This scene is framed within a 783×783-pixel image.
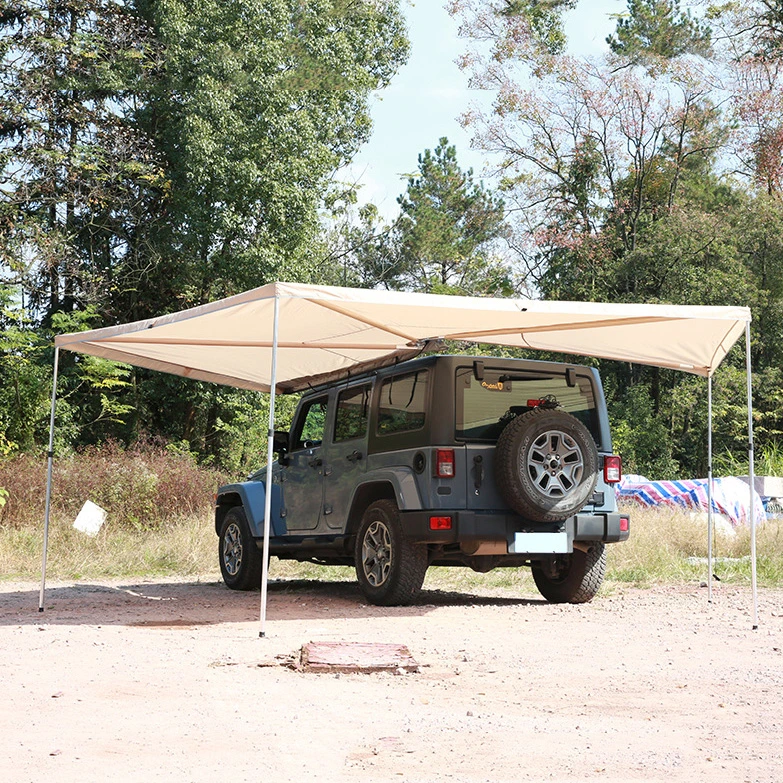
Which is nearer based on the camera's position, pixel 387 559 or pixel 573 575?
pixel 387 559

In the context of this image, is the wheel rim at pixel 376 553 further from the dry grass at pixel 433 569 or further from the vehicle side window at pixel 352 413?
the dry grass at pixel 433 569

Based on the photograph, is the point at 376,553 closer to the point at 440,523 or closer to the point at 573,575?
the point at 440,523

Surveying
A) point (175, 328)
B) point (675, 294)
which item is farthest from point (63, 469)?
point (675, 294)

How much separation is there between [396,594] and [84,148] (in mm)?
19228

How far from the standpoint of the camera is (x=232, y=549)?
11781 millimetres

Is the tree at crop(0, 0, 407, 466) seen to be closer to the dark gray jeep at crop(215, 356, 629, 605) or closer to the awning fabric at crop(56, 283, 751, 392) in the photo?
the awning fabric at crop(56, 283, 751, 392)

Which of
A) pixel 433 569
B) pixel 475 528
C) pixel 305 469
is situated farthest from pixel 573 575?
pixel 433 569

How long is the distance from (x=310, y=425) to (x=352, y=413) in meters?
1.00

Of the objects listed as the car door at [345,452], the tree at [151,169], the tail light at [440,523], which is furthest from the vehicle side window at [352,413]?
the tree at [151,169]

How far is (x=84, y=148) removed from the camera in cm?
2570

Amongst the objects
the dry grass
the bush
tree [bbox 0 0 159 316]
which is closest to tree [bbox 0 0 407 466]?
tree [bbox 0 0 159 316]

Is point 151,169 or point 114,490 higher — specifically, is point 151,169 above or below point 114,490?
above

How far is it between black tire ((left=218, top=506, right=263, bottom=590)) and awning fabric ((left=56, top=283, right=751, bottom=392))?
1.60 m

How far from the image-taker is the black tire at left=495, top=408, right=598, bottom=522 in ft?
28.8
